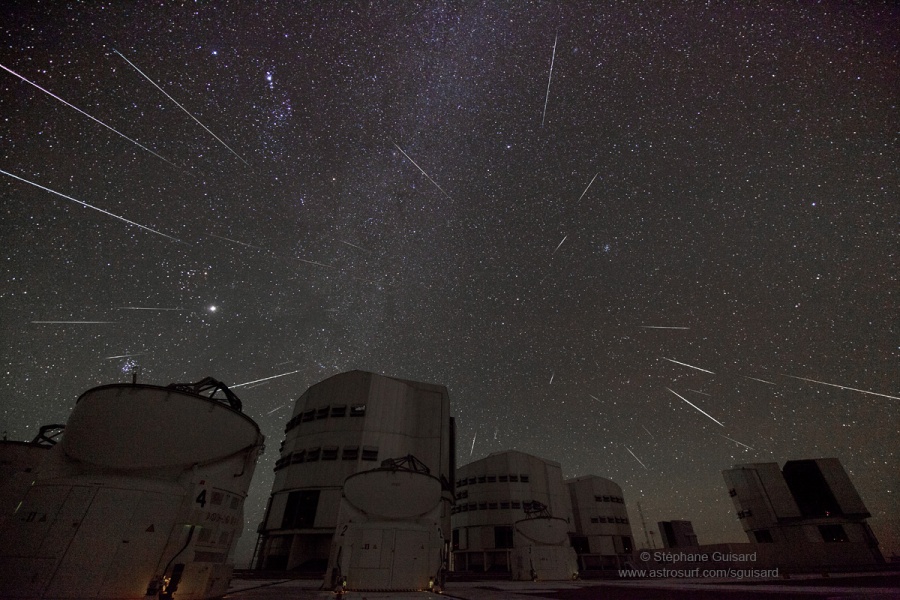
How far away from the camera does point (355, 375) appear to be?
42.1 metres

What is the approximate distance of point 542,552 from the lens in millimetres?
29281

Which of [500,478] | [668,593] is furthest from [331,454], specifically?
[668,593]

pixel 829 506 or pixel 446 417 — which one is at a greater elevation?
pixel 446 417

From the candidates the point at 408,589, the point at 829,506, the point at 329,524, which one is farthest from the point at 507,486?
the point at 408,589

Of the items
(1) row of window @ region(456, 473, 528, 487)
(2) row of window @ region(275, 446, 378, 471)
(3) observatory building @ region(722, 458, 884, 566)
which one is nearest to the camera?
(2) row of window @ region(275, 446, 378, 471)

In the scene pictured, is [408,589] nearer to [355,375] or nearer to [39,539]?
[39,539]

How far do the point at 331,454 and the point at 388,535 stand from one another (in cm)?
2208

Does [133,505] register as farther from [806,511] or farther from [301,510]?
[806,511]

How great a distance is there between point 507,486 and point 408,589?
141 feet

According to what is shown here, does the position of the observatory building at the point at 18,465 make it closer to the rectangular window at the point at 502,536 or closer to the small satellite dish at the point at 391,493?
the small satellite dish at the point at 391,493

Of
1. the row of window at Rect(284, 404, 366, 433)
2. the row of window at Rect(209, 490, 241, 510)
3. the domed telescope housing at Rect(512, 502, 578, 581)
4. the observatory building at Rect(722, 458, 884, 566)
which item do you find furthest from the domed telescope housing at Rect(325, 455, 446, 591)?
the observatory building at Rect(722, 458, 884, 566)

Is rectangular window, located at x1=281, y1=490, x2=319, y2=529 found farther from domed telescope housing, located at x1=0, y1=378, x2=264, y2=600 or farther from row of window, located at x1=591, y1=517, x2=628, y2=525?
row of window, located at x1=591, y1=517, x2=628, y2=525

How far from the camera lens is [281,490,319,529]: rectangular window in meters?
33.9

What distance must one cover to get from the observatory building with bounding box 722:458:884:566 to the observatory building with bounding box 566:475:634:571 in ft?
69.3
